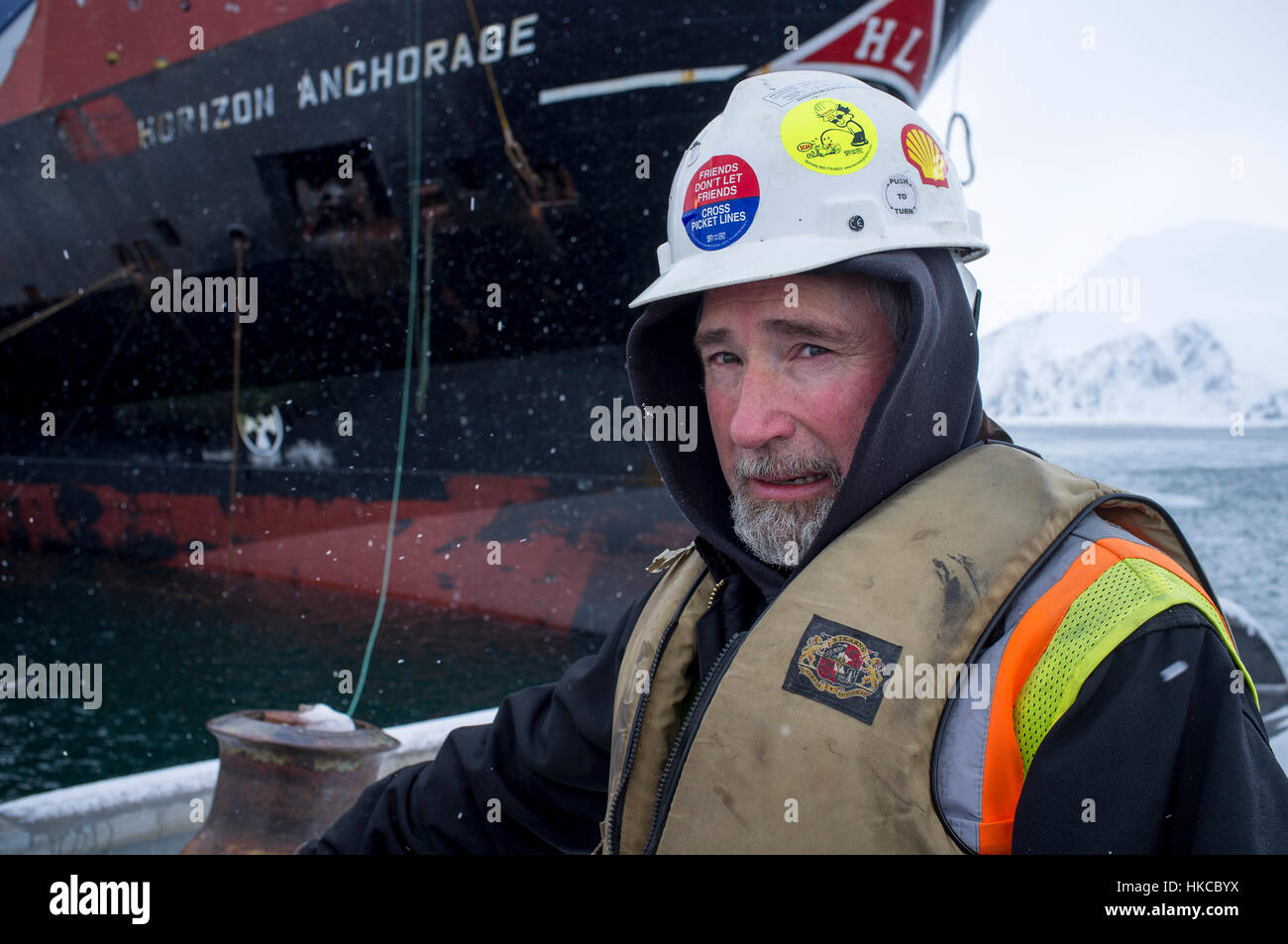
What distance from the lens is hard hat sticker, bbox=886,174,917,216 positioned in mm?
1471

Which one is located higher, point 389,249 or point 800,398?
point 389,249

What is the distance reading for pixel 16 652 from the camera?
7.39m

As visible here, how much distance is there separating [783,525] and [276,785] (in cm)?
211

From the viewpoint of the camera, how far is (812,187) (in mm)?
1513

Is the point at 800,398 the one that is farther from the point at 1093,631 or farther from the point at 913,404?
the point at 1093,631

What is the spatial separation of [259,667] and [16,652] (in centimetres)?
233

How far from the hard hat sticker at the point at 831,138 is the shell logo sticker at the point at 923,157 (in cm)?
7

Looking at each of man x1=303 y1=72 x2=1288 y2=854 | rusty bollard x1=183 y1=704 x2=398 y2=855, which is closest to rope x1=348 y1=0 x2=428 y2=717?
rusty bollard x1=183 y1=704 x2=398 y2=855

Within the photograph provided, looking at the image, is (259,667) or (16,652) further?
(16,652)

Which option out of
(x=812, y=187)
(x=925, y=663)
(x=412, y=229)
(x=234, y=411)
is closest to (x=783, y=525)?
(x=925, y=663)

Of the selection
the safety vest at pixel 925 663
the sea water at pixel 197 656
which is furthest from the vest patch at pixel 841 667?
the sea water at pixel 197 656
